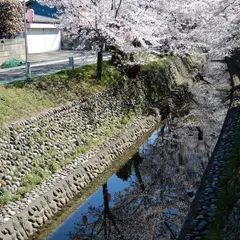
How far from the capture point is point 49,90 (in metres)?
14.6

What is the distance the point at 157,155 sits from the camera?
15453 millimetres

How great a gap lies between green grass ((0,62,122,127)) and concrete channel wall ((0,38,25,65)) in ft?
21.8

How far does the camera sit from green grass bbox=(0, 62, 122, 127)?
1216cm

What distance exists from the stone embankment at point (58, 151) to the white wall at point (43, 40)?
16.9 metres

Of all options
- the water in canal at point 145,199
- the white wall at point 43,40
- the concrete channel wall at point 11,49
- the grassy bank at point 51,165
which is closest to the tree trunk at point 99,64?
the grassy bank at point 51,165

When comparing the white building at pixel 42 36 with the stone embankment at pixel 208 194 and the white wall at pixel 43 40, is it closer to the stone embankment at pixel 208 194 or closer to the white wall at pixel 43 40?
the white wall at pixel 43 40

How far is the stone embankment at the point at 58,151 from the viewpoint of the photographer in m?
9.55

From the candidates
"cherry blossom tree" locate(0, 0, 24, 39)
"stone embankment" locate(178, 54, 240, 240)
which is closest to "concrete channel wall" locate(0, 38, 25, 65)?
"cherry blossom tree" locate(0, 0, 24, 39)

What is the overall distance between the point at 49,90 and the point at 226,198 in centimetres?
846

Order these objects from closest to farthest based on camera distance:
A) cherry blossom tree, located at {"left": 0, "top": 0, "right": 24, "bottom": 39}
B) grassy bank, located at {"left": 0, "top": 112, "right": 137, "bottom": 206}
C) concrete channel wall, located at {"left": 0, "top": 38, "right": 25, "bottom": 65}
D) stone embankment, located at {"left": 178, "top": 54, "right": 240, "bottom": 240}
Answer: stone embankment, located at {"left": 178, "top": 54, "right": 240, "bottom": 240}, grassy bank, located at {"left": 0, "top": 112, "right": 137, "bottom": 206}, concrete channel wall, located at {"left": 0, "top": 38, "right": 25, "bottom": 65}, cherry blossom tree, located at {"left": 0, "top": 0, "right": 24, "bottom": 39}

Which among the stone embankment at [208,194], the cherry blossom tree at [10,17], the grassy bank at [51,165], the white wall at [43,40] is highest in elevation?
the cherry blossom tree at [10,17]

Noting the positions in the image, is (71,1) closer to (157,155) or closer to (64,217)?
(157,155)

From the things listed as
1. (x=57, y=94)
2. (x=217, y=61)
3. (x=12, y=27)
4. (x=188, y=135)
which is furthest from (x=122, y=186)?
(x=217, y=61)

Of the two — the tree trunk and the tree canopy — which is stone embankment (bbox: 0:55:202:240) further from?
the tree canopy
